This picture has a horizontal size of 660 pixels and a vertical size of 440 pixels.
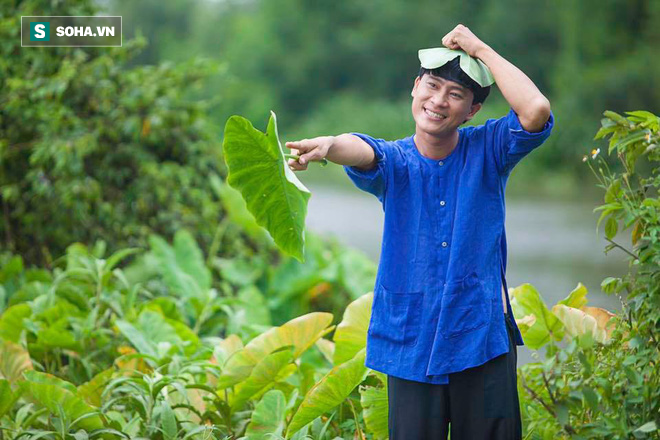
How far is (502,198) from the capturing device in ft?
7.13

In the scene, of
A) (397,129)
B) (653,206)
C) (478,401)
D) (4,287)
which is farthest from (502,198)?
(397,129)

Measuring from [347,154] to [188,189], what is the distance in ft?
10.8

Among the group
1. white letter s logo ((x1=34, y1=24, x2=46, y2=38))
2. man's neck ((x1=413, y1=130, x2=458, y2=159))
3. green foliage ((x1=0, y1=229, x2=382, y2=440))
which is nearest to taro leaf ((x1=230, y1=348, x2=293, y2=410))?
green foliage ((x1=0, y1=229, x2=382, y2=440))

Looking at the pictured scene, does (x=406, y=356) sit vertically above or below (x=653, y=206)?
below

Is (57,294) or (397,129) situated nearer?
(57,294)

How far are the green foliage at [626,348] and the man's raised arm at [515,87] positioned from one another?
175 mm

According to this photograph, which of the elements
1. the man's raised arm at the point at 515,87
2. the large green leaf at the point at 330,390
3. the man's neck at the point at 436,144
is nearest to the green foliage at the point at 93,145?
the large green leaf at the point at 330,390

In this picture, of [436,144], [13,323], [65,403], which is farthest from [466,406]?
[13,323]

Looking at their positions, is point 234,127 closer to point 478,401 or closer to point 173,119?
point 478,401

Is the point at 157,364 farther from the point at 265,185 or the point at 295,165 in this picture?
the point at 295,165

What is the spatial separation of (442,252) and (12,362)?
1824mm

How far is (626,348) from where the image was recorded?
84.1 inches

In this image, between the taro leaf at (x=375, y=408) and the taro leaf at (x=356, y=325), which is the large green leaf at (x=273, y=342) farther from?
the taro leaf at (x=375, y=408)

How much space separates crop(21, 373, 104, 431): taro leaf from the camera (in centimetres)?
259
